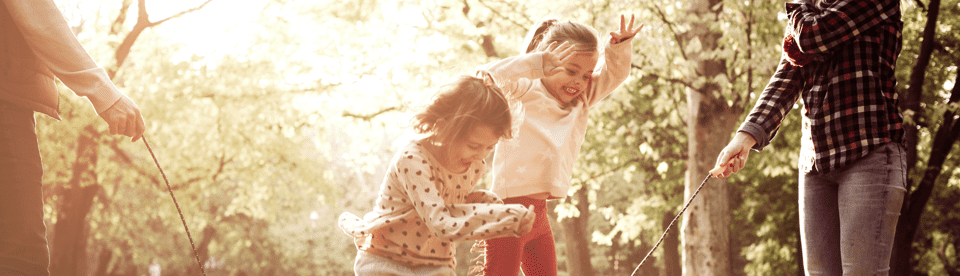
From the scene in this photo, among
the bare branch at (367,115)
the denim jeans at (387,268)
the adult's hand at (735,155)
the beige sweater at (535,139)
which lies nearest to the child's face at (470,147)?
the denim jeans at (387,268)

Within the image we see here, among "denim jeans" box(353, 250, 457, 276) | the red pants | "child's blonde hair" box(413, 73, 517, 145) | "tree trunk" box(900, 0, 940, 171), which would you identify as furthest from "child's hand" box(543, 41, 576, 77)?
"tree trunk" box(900, 0, 940, 171)

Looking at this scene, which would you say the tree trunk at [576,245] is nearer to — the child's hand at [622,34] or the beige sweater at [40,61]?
the child's hand at [622,34]

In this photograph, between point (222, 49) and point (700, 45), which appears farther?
point (222, 49)

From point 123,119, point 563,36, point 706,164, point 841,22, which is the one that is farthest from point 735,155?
point 706,164

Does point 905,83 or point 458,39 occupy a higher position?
point 458,39

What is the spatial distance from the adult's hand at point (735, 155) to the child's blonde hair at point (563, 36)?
698 mm

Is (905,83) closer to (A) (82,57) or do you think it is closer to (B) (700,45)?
(B) (700,45)

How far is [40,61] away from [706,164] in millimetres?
7222

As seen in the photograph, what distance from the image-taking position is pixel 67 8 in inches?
544

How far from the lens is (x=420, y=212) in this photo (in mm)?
2260

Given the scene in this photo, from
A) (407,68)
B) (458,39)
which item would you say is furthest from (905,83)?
(407,68)

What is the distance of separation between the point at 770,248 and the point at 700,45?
8754mm

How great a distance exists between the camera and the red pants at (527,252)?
308 cm

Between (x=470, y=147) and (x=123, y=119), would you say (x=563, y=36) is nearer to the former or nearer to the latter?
(x=470, y=147)
